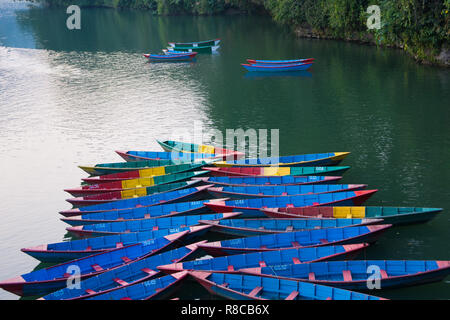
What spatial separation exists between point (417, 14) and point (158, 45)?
33.2 metres

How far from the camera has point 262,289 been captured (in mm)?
15773

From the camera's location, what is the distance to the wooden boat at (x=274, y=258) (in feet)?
55.8

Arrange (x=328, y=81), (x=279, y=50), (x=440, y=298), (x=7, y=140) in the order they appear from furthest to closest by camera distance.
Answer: (x=279, y=50) < (x=328, y=81) < (x=7, y=140) < (x=440, y=298)

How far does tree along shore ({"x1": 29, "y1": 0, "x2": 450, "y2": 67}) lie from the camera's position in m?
37.8

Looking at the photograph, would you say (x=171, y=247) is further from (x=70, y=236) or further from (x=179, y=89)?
(x=179, y=89)

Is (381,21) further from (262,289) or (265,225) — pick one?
Answer: (262,289)

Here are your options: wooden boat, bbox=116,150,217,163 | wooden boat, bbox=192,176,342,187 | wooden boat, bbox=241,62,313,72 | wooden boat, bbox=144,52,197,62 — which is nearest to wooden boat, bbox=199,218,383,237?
wooden boat, bbox=192,176,342,187

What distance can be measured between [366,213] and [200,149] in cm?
1008

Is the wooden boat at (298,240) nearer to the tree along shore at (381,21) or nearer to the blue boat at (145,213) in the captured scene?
the blue boat at (145,213)

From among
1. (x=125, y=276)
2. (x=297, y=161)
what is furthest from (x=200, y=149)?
(x=125, y=276)

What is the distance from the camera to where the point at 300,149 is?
2867cm

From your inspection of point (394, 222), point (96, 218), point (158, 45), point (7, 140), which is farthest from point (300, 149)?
point (158, 45)

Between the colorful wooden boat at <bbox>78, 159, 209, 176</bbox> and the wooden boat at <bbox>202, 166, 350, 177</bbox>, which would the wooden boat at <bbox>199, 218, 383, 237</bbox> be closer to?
the wooden boat at <bbox>202, 166, 350, 177</bbox>

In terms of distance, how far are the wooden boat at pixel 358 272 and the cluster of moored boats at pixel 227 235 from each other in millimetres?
31
